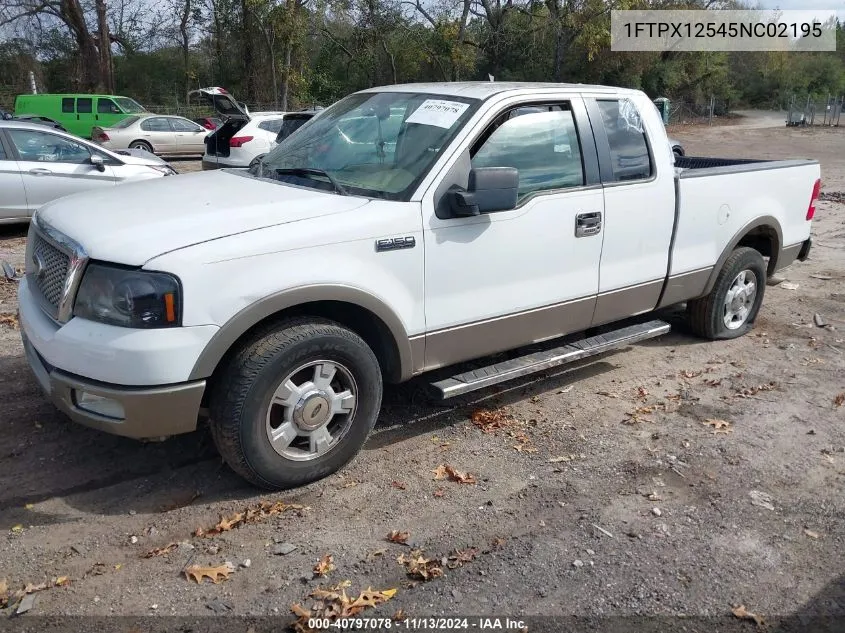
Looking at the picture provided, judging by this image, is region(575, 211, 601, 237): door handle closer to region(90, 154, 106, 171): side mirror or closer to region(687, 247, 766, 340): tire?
region(687, 247, 766, 340): tire

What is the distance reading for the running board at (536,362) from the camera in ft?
14.3

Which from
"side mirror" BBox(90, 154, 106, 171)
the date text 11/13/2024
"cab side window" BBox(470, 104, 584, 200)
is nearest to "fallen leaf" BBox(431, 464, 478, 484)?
the date text 11/13/2024

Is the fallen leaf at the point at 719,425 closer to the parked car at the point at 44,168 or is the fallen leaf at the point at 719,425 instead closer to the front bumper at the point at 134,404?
the front bumper at the point at 134,404

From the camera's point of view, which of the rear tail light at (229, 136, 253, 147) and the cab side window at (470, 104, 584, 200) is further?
the rear tail light at (229, 136, 253, 147)

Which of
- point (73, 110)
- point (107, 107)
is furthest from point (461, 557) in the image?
point (73, 110)

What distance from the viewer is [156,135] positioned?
23141 millimetres

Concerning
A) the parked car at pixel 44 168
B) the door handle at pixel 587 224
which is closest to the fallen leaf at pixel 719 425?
the door handle at pixel 587 224

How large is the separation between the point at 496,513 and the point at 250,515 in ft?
3.92

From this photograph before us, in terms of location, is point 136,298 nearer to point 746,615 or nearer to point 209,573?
point 209,573

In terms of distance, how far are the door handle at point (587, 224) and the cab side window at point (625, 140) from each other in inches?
13.3

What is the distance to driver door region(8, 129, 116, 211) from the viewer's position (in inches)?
404

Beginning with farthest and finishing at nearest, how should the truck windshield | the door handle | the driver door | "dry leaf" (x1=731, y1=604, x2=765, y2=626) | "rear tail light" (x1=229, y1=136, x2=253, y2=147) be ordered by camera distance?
1. the truck windshield
2. "rear tail light" (x1=229, y1=136, x2=253, y2=147)
3. the driver door
4. the door handle
5. "dry leaf" (x1=731, y1=604, x2=765, y2=626)

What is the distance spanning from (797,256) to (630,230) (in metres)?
2.69

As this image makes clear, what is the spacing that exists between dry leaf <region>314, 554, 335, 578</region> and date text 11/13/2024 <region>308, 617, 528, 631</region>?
301mm
